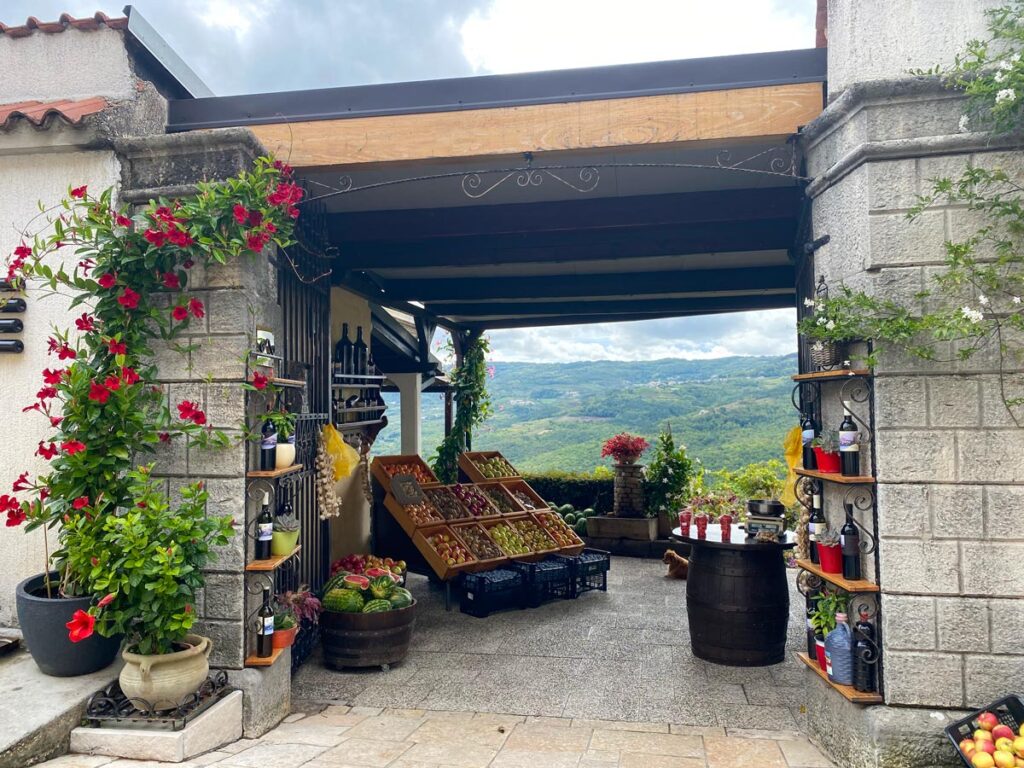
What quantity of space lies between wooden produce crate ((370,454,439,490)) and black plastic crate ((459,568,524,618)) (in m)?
1.24

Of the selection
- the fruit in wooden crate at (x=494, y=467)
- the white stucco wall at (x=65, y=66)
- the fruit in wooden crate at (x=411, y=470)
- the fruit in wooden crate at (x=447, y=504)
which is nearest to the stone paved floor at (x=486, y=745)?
the fruit in wooden crate at (x=447, y=504)

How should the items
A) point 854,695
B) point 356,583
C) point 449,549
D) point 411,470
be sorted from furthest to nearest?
point 411,470
point 449,549
point 356,583
point 854,695

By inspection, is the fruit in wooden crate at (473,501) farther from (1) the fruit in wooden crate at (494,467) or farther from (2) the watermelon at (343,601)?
(2) the watermelon at (343,601)

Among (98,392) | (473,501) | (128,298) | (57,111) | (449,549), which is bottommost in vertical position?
(449,549)

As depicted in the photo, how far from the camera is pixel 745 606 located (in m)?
4.81

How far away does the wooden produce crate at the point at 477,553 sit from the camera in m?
6.25

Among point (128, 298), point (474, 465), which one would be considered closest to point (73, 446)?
point (128, 298)

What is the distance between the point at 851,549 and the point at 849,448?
0.47 metres

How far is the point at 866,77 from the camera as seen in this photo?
3.47m

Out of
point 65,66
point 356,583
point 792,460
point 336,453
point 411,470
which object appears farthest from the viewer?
point 411,470

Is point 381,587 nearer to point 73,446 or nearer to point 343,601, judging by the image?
point 343,601

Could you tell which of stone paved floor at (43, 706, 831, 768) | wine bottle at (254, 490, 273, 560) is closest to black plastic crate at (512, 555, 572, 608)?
stone paved floor at (43, 706, 831, 768)

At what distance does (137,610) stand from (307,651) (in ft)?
6.46

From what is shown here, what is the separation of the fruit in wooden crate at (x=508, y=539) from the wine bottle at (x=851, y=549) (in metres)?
3.68
